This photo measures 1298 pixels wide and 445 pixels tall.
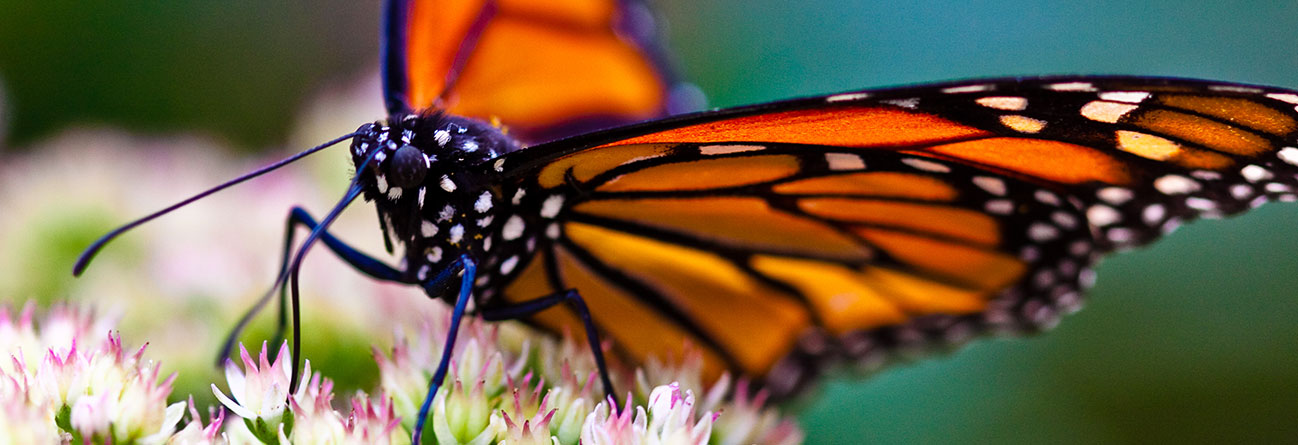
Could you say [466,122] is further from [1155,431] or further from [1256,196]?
[1155,431]

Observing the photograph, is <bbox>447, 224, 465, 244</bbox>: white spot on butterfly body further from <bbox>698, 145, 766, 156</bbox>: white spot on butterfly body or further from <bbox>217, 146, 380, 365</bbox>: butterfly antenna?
<bbox>698, 145, 766, 156</bbox>: white spot on butterfly body

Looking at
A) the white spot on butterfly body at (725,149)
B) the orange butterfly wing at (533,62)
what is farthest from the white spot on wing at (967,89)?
the orange butterfly wing at (533,62)

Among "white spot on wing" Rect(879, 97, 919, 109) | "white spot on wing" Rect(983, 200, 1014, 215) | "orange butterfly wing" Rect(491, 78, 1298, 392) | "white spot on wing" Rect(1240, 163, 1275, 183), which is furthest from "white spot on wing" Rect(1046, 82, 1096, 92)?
"white spot on wing" Rect(983, 200, 1014, 215)

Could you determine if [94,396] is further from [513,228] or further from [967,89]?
[967,89]

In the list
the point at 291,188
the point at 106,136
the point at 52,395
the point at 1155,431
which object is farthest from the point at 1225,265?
the point at 106,136

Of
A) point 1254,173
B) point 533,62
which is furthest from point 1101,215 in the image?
point 533,62

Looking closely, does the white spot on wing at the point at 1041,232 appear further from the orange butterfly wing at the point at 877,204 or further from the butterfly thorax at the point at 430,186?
the butterfly thorax at the point at 430,186
